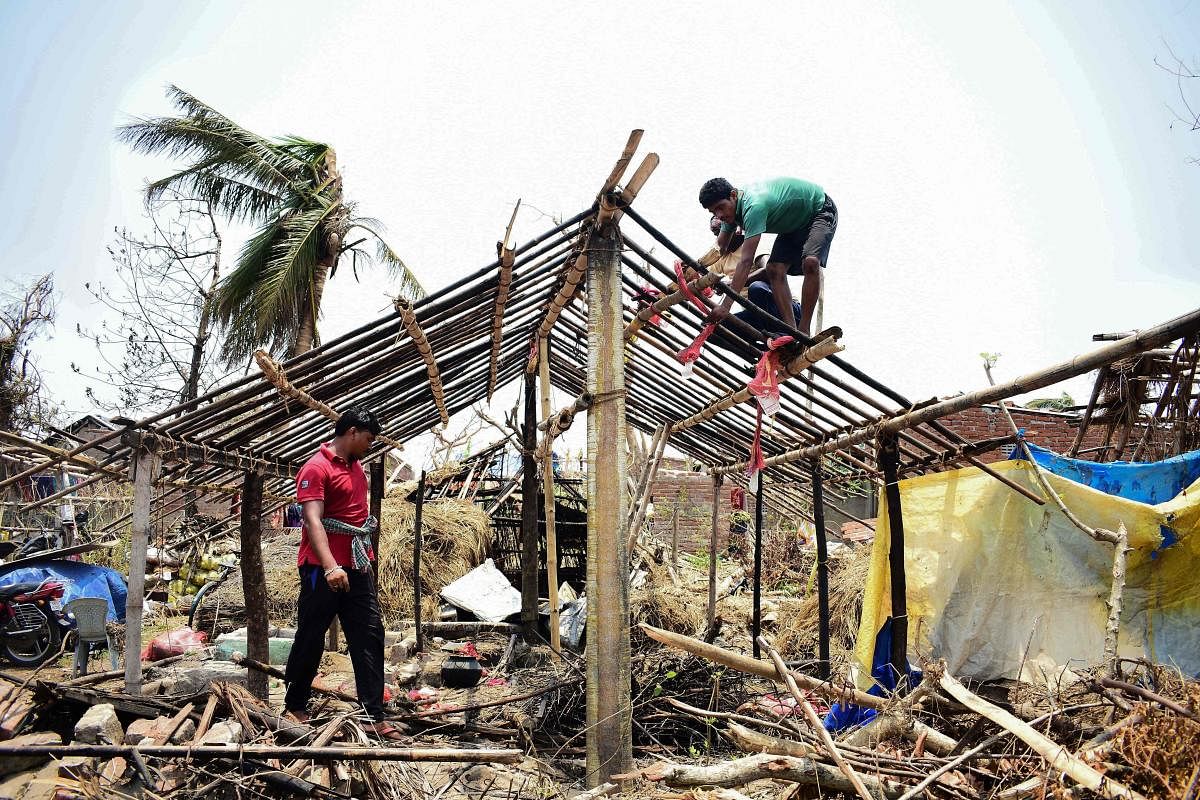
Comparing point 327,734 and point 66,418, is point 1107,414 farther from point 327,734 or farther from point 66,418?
point 66,418

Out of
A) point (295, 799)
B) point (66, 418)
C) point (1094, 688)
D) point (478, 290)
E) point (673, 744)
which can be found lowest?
point (673, 744)

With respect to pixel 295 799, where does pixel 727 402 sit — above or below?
above

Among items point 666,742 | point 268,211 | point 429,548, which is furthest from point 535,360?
point 268,211

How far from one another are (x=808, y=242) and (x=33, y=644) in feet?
29.4

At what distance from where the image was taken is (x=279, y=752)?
10.9 ft

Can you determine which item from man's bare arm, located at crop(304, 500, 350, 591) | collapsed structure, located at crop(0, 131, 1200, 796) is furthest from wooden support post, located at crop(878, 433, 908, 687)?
man's bare arm, located at crop(304, 500, 350, 591)

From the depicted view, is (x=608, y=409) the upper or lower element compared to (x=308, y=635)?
upper

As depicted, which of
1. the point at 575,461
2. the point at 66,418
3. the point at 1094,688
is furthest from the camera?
the point at 66,418

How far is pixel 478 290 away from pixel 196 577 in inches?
421

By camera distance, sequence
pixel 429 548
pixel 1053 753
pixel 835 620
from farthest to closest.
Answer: pixel 429 548
pixel 835 620
pixel 1053 753

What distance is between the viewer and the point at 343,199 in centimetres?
1419

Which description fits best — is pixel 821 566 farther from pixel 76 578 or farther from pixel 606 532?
pixel 76 578

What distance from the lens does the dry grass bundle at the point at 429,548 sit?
1117 cm

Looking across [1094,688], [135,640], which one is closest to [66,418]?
[135,640]
